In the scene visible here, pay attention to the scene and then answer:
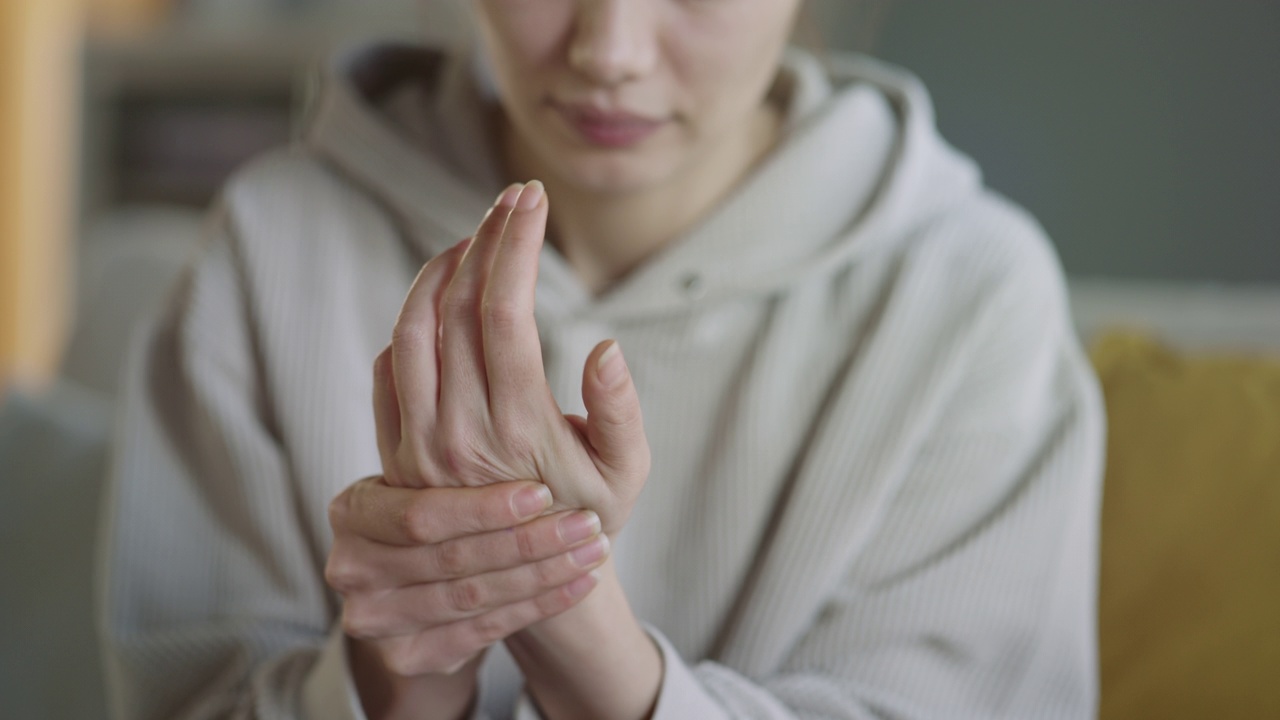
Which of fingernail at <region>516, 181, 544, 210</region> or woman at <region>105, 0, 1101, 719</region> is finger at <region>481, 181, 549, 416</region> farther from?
woman at <region>105, 0, 1101, 719</region>

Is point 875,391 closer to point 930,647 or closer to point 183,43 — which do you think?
point 930,647

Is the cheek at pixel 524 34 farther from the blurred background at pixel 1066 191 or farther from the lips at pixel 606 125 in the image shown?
the blurred background at pixel 1066 191

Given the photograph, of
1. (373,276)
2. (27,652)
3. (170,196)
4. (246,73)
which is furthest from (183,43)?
(373,276)

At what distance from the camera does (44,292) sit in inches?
79.6

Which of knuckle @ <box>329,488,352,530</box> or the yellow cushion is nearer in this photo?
knuckle @ <box>329,488,352,530</box>

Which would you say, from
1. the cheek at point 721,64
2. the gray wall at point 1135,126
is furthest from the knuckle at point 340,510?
the gray wall at point 1135,126

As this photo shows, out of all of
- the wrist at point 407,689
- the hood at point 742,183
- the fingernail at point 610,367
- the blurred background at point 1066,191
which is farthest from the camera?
the blurred background at point 1066,191

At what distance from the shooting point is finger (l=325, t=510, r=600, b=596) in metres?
0.36

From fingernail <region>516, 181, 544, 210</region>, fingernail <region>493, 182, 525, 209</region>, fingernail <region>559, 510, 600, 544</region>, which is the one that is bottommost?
fingernail <region>559, 510, 600, 544</region>

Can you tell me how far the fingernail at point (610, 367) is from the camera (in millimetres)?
327

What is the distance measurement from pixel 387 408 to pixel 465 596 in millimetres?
68

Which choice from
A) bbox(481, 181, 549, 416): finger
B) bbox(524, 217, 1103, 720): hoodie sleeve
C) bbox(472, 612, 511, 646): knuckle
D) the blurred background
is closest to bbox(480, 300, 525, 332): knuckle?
bbox(481, 181, 549, 416): finger

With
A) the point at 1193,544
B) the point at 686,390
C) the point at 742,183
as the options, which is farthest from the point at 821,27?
the point at 1193,544

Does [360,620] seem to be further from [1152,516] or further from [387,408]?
[1152,516]
